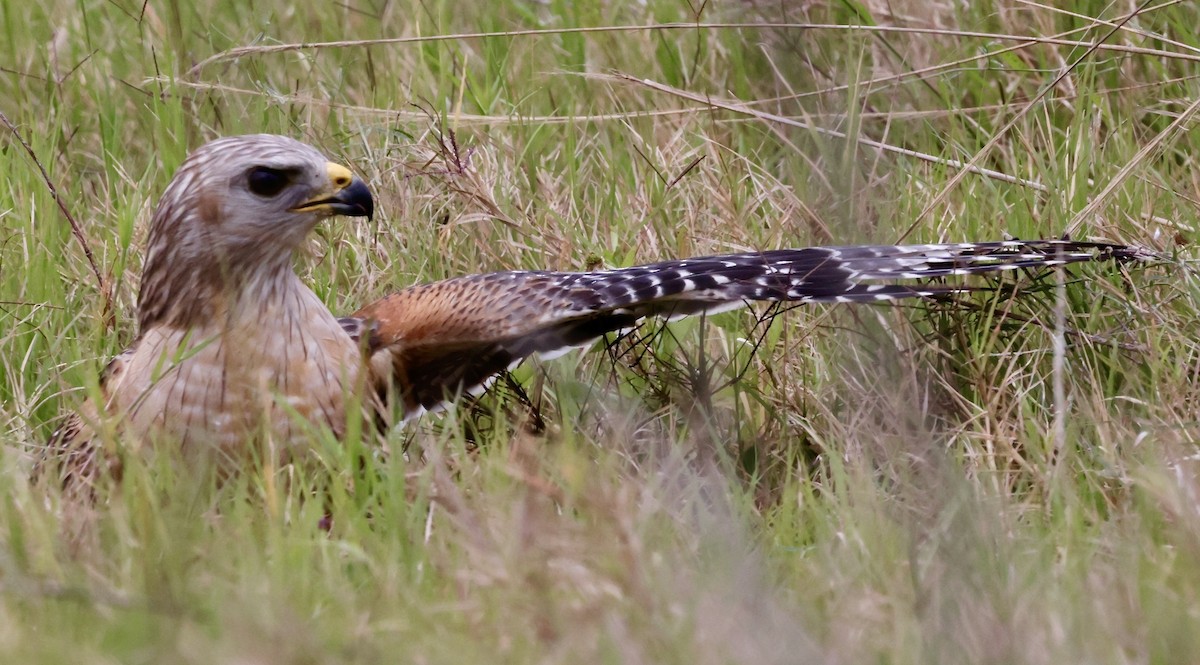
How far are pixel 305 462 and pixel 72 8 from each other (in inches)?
149

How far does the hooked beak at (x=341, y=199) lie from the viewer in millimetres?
4129

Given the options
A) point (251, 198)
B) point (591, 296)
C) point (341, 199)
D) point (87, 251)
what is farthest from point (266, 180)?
point (87, 251)

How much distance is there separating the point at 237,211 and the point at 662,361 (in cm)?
121

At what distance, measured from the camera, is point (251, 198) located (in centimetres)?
409

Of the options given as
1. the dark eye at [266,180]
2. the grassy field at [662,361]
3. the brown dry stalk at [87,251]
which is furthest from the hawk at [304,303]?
the brown dry stalk at [87,251]

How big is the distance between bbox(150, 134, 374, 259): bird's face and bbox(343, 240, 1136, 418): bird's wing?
14.7 inches

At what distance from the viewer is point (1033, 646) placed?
2.46 meters

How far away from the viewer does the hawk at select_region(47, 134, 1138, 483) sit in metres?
3.81

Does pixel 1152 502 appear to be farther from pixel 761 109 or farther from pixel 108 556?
pixel 761 109

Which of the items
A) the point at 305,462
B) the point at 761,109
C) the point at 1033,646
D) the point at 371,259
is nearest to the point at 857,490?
the point at 1033,646

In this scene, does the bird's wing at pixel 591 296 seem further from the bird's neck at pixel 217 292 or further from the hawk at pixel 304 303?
the bird's neck at pixel 217 292

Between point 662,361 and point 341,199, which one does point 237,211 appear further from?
point 662,361

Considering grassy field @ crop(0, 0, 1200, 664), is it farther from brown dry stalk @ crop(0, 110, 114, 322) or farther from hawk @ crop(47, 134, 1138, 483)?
hawk @ crop(47, 134, 1138, 483)

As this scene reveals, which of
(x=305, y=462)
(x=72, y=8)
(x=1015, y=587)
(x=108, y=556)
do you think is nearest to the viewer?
(x=1015, y=587)
